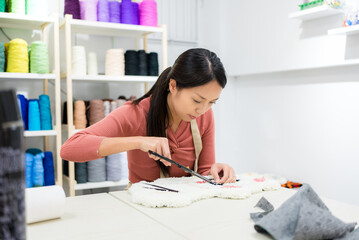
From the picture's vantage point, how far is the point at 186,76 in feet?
4.56

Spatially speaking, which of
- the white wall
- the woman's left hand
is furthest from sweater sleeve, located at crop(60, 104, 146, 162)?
the white wall

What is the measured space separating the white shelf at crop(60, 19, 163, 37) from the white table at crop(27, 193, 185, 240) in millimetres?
1693

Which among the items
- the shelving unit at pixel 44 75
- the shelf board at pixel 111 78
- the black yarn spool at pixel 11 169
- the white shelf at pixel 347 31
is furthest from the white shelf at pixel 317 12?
the black yarn spool at pixel 11 169

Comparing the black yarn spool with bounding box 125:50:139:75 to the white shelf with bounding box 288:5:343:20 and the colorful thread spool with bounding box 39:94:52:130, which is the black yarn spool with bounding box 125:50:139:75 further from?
Result: the white shelf with bounding box 288:5:343:20

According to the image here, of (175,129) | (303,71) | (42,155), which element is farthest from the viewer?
(303,71)

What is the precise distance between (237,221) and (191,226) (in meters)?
0.13

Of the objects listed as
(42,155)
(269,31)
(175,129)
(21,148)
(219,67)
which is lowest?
(42,155)

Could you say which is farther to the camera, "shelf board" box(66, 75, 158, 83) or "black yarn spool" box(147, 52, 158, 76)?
"black yarn spool" box(147, 52, 158, 76)

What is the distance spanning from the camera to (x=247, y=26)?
10.3 feet

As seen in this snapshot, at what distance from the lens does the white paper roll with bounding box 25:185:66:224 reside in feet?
2.99

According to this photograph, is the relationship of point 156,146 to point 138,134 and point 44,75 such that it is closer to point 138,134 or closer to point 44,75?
point 138,134

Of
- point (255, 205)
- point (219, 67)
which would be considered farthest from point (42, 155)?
point (255, 205)

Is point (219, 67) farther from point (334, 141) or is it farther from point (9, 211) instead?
point (334, 141)

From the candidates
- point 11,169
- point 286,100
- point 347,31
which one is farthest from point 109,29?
point 11,169
